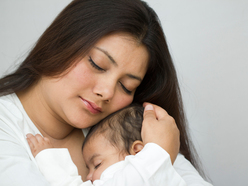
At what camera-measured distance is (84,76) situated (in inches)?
54.0

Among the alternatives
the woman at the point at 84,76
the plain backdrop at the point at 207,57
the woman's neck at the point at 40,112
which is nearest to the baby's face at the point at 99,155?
the woman at the point at 84,76

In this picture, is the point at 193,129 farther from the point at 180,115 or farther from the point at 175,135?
the point at 175,135

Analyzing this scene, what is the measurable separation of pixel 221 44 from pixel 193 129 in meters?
0.82

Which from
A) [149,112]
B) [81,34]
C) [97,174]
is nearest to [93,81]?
[81,34]

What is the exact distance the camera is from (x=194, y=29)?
236 cm

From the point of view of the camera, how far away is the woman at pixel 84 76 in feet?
4.51

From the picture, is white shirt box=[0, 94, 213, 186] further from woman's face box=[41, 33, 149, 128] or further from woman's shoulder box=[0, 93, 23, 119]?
woman's face box=[41, 33, 149, 128]

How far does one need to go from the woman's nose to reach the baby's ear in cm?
29

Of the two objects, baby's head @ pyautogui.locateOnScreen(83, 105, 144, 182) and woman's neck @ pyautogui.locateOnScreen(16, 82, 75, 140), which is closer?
baby's head @ pyautogui.locateOnScreen(83, 105, 144, 182)

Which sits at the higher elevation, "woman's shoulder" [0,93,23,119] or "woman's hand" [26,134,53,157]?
"woman's shoulder" [0,93,23,119]

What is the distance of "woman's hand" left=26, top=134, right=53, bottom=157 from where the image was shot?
128 centimetres

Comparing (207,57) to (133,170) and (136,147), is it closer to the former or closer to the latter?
(136,147)

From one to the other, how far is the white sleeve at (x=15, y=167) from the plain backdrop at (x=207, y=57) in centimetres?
129

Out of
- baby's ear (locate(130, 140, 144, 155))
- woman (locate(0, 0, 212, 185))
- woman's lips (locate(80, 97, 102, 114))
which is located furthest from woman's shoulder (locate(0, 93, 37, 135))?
baby's ear (locate(130, 140, 144, 155))
